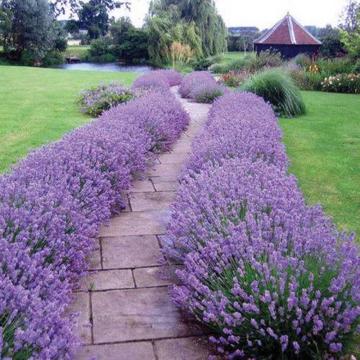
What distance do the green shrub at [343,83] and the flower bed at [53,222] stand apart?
33.8 feet

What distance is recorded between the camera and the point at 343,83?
13.9 meters

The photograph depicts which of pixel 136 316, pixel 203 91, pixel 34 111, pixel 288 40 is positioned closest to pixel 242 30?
pixel 288 40

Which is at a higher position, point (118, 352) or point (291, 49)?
point (291, 49)

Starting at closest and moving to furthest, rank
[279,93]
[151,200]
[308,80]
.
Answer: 1. [151,200]
2. [279,93]
3. [308,80]

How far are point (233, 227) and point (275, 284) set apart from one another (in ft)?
1.54

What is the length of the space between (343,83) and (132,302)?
42.1ft

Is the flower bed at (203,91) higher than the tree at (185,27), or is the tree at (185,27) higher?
the tree at (185,27)

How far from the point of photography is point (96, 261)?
3141mm

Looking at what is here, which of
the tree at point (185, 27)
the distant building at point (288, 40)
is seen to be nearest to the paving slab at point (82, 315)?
the tree at point (185, 27)

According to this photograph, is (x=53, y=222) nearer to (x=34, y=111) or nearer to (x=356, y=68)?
(x=34, y=111)

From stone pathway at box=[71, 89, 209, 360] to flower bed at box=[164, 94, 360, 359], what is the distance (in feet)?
0.49

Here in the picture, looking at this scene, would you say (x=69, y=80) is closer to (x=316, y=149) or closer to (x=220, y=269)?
(x=316, y=149)

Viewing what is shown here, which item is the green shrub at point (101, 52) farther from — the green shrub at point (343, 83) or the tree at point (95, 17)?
the green shrub at point (343, 83)

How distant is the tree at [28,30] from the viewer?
90.8ft
